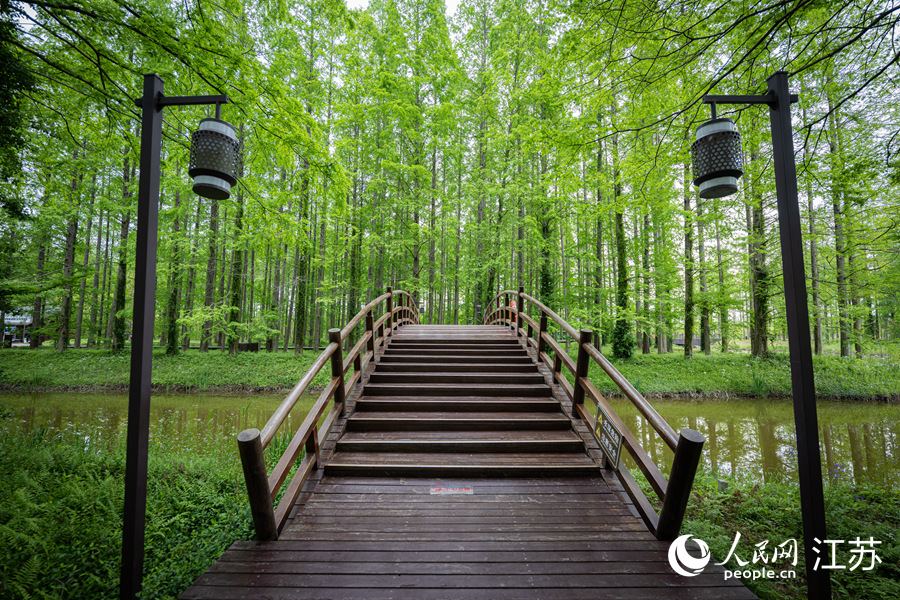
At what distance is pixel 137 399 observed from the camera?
90.9 inches

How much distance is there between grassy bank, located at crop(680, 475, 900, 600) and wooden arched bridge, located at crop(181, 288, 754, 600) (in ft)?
2.35

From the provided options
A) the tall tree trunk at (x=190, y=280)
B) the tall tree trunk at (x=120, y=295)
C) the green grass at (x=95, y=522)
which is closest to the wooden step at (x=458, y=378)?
the green grass at (x=95, y=522)

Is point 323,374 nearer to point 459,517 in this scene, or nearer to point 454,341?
point 454,341

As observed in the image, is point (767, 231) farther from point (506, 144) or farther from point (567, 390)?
point (567, 390)

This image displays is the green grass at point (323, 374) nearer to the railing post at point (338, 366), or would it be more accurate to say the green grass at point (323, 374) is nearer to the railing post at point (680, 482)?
the railing post at point (338, 366)

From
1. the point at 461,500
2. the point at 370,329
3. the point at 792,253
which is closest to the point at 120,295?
the point at 370,329

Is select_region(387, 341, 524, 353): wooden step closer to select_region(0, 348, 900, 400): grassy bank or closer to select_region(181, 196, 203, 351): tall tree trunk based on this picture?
select_region(0, 348, 900, 400): grassy bank

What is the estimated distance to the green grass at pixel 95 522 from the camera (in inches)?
98.9

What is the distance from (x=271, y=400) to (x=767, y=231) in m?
18.1

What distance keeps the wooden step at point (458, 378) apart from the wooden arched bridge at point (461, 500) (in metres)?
0.27

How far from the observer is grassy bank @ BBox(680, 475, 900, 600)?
8.74 feet

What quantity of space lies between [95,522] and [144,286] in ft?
8.23

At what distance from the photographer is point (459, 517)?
9.68 feet

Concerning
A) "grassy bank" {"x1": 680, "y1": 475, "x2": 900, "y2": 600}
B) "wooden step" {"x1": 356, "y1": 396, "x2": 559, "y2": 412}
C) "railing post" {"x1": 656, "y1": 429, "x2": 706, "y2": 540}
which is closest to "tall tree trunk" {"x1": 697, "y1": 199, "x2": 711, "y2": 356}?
"grassy bank" {"x1": 680, "y1": 475, "x2": 900, "y2": 600}
